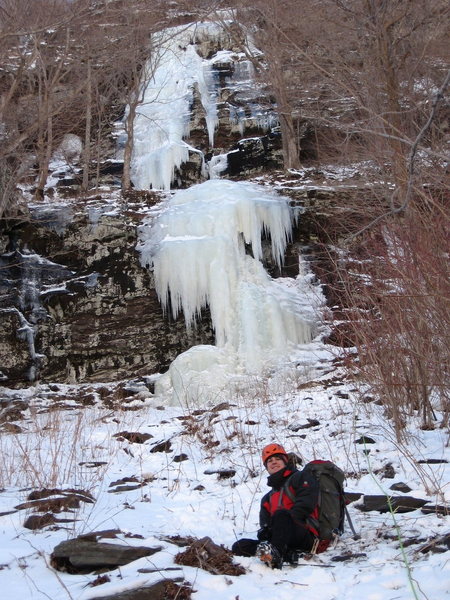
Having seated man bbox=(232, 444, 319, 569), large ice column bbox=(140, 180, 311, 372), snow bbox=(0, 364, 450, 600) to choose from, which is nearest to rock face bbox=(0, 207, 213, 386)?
large ice column bbox=(140, 180, 311, 372)

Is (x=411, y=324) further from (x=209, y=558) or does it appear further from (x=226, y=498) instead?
(x=209, y=558)

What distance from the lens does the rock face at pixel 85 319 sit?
12.2 meters

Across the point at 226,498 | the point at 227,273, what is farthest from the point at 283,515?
the point at 227,273

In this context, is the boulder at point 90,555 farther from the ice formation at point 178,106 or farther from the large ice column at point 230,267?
the ice formation at point 178,106

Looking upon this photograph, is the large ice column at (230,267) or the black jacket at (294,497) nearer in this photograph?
the black jacket at (294,497)

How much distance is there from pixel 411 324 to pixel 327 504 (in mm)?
1850

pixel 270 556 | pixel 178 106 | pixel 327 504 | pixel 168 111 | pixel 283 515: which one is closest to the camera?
pixel 270 556

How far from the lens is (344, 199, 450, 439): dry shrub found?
4379mm

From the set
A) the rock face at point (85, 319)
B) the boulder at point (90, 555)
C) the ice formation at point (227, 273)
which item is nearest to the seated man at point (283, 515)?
the boulder at point (90, 555)

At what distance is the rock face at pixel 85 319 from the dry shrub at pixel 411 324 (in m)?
7.10

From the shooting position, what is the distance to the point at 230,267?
11445mm

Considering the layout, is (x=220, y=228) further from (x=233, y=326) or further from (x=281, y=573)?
(x=281, y=573)

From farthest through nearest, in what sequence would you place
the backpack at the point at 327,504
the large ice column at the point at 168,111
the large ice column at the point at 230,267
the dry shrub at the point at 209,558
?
the large ice column at the point at 168,111 < the large ice column at the point at 230,267 < the backpack at the point at 327,504 < the dry shrub at the point at 209,558

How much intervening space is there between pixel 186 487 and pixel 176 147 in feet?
44.1
